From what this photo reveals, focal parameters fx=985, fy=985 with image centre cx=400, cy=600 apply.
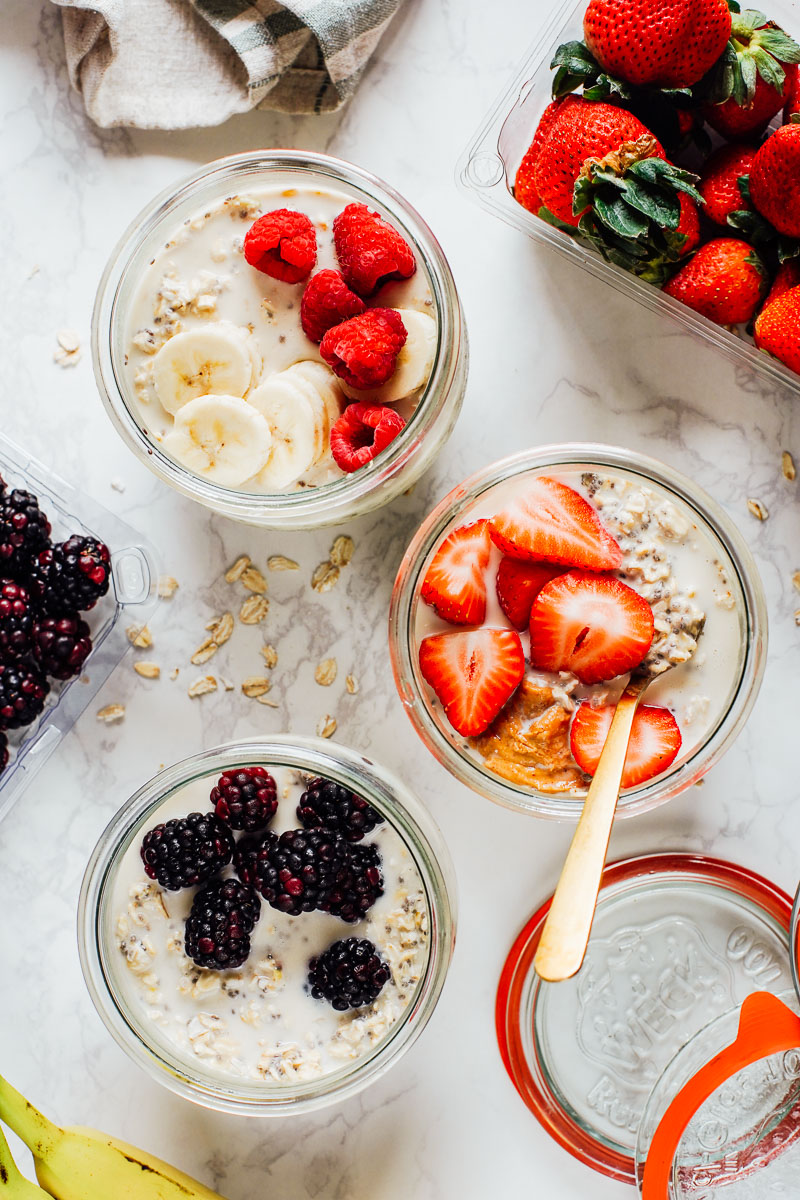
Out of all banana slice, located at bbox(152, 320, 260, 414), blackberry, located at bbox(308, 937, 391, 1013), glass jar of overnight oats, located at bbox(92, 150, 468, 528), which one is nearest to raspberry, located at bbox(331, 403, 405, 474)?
glass jar of overnight oats, located at bbox(92, 150, 468, 528)

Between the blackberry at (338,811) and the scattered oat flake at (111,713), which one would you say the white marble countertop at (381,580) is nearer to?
the scattered oat flake at (111,713)

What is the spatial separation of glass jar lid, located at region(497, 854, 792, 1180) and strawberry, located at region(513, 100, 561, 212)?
0.83 metres

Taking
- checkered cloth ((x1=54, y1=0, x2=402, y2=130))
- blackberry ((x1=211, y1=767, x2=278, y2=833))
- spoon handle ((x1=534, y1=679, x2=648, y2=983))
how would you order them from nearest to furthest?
spoon handle ((x1=534, y1=679, x2=648, y2=983)) < blackberry ((x1=211, y1=767, x2=278, y2=833)) < checkered cloth ((x1=54, y1=0, x2=402, y2=130))

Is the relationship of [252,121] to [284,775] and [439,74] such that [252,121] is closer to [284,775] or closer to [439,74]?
[439,74]

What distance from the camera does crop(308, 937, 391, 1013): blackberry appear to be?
3.67ft

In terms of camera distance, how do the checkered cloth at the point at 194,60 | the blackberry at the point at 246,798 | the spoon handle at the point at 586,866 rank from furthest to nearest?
the checkered cloth at the point at 194,60, the blackberry at the point at 246,798, the spoon handle at the point at 586,866

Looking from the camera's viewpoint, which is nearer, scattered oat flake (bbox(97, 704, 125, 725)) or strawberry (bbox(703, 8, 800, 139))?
strawberry (bbox(703, 8, 800, 139))

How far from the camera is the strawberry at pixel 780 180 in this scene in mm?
1038

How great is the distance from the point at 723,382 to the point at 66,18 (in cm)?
97

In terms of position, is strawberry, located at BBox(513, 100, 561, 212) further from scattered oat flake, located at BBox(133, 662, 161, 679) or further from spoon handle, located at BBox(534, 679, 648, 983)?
scattered oat flake, located at BBox(133, 662, 161, 679)

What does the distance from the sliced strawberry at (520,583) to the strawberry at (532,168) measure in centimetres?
42

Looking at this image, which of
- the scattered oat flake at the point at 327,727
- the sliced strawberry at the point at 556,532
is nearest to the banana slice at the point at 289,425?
the sliced strawberry at the point at 556,532

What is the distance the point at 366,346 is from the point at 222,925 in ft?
2.18

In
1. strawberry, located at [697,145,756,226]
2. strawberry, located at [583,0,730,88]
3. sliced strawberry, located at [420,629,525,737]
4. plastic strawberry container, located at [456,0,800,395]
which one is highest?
strawberry, located at [583,0,730,88]
